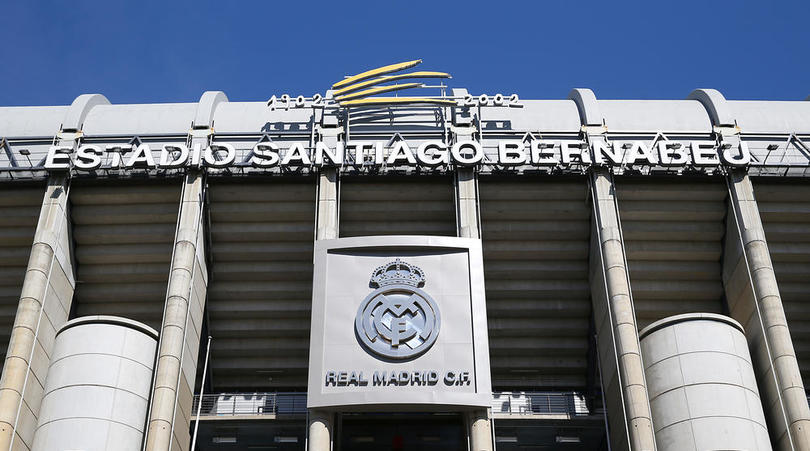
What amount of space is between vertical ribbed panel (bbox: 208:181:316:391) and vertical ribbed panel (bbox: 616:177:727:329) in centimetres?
1532

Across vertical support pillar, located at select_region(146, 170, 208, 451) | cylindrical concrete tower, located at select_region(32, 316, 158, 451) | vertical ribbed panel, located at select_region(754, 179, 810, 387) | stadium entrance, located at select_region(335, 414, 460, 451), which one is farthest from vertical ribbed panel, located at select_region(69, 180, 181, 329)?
vertical ribbed panel, located at select_region(754, 179, 810, 387)

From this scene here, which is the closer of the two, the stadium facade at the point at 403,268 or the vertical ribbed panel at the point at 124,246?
the stadium facade at the point at 403,268

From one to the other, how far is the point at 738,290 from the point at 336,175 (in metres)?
19.0

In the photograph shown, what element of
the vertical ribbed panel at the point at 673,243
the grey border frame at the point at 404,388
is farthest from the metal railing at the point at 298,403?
the grey border frame at the point at 404,388

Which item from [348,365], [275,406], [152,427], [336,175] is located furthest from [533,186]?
[152,427]

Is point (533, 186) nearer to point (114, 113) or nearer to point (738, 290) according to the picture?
point (738, 290)

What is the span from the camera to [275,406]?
4312 centimetres

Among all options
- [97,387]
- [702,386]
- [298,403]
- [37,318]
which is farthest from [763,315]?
[37,318]

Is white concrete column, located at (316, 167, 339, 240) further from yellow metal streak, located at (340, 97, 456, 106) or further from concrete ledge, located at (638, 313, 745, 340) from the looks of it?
concrete ledge, located at (638, 313, 745, 340)

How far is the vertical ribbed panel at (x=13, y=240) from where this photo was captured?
141 feet

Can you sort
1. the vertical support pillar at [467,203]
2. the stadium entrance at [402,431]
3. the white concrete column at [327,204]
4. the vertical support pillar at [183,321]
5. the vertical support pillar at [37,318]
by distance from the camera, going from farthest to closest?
the stadium entrance at [402,431] < the white concrete column at [327,204] < the vertical support pillar at [467,203] < the vertical support pillar at [183,321] < the vertical support pillar at [37,318]

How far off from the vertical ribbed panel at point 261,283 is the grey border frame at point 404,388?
4.05 metres

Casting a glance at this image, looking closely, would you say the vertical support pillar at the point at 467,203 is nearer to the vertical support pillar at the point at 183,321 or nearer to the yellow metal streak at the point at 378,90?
the yellow metal streak at the point at 378,90

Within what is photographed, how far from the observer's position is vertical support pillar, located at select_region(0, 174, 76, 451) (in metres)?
36.2
